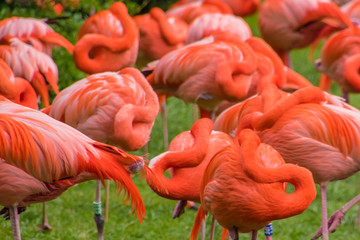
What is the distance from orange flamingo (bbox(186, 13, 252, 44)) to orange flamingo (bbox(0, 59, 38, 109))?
2.16m

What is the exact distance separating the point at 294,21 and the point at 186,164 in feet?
13.2

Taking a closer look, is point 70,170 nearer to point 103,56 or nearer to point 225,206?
point 225,206

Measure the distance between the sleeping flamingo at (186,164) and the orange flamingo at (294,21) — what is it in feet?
11.8

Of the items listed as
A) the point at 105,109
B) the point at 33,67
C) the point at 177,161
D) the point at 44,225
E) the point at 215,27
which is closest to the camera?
the point at 177,161

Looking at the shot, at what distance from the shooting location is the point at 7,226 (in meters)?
4.58

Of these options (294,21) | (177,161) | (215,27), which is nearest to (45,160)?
(177,161)

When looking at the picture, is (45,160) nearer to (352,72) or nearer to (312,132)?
(312,132)

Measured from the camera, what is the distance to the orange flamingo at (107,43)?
5.66 metres

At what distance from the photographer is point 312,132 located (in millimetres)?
3781

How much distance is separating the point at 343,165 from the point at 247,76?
5.03 ft

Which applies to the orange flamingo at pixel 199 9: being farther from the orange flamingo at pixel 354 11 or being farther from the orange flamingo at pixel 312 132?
the orange flamingo at pixel 312 132

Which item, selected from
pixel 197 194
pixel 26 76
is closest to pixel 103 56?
pixel 26 76

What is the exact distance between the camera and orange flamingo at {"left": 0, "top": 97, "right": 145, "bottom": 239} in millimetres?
3207

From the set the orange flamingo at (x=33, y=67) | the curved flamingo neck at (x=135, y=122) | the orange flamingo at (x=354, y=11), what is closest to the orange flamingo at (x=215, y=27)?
the orange flamingo at (x=354, y=11)
